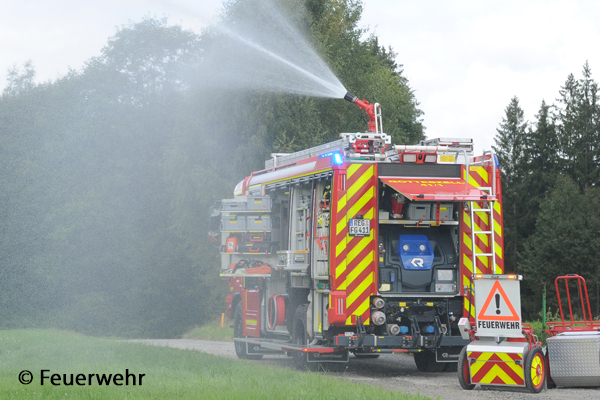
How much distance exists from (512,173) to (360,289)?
52771mm

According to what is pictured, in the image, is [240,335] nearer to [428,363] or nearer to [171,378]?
[428,363]

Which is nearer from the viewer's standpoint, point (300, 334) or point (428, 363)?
point (300, 334)

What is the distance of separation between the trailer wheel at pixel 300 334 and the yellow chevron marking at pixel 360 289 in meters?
1.21

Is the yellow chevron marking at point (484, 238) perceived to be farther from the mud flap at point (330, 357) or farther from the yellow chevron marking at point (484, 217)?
the mud flap at point (330, 357)

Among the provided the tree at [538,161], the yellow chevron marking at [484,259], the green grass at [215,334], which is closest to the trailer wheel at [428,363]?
the yellow chevron marking at [484,259]

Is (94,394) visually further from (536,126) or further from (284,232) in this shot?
(536,126)

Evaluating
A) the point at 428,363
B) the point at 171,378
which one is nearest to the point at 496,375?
the point at 428,363

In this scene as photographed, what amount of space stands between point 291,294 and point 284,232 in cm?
157

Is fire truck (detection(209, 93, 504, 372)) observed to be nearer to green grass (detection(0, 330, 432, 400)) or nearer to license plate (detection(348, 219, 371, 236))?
license plate (detection(348, 219, 371, 236))

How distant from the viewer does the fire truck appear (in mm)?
12898

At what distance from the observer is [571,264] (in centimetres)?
4988

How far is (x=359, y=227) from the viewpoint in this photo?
12992 millimetres

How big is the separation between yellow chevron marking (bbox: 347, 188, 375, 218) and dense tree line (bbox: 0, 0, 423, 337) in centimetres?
2515

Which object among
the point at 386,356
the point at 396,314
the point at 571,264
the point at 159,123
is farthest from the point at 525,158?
the point at 396,314
